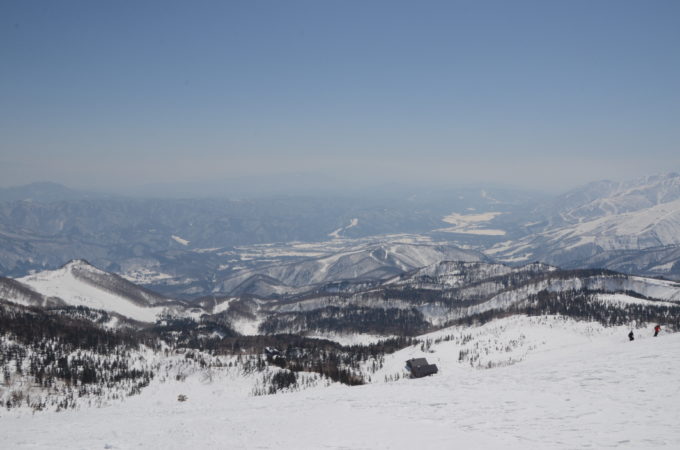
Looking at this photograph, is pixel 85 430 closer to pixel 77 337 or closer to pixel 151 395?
pixel 151 395

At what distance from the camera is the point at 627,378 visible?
42.8 meters

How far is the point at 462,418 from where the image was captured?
38.1 m

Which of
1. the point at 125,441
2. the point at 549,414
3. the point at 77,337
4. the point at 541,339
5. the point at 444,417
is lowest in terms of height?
the point at 77,337

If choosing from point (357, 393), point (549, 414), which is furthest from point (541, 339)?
point (549, 414)

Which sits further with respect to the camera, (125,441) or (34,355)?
(34,355)

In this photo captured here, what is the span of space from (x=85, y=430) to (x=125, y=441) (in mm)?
12539

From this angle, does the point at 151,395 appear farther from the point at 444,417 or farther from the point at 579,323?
the point at 579,323

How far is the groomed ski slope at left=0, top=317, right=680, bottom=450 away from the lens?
30.7 meters

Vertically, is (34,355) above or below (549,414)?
below

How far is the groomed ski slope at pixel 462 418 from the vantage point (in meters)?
30.7

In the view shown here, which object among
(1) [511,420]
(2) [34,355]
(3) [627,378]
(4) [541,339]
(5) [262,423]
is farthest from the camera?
(4) [541,339]

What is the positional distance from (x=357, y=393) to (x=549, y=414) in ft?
96.5

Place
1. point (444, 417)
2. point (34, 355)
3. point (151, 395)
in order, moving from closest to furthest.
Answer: point (444, 417), point (151, 395), point (34, 355)

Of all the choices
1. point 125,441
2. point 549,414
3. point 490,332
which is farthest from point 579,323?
A: point 125,441
